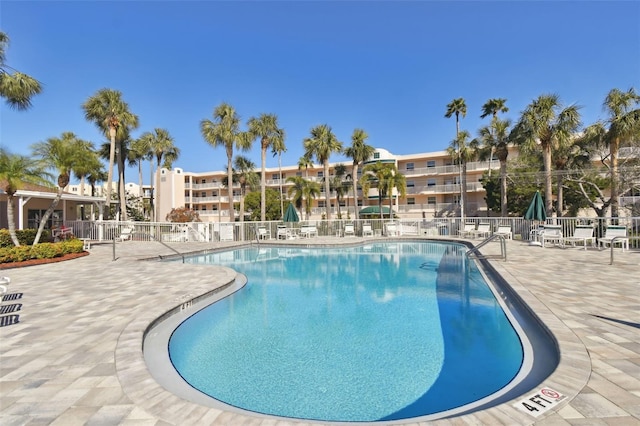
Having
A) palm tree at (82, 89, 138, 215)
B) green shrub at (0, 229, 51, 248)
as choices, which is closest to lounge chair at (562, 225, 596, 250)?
green shrub at (0, 229, 51, 248)

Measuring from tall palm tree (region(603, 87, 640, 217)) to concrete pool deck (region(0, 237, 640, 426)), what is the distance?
45.3ft

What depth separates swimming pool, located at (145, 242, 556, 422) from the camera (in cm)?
330

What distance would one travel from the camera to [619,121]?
1748cm

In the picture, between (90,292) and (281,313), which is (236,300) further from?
(90,292)

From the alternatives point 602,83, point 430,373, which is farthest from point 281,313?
point 602,83

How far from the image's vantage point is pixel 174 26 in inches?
544

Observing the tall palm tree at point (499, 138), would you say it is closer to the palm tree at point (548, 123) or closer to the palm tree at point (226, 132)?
the palm tree at point (548, 123)

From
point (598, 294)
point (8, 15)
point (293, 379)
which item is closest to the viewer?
point (293, 379)

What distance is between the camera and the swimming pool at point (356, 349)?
3.30 m

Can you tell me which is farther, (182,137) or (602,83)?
(182,137)

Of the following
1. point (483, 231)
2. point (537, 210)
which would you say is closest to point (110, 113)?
point (483, 231)

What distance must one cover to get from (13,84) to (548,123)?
81.2ft

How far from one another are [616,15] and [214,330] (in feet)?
48.8

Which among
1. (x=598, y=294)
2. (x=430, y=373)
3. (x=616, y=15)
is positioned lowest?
(x=430, y=373)
